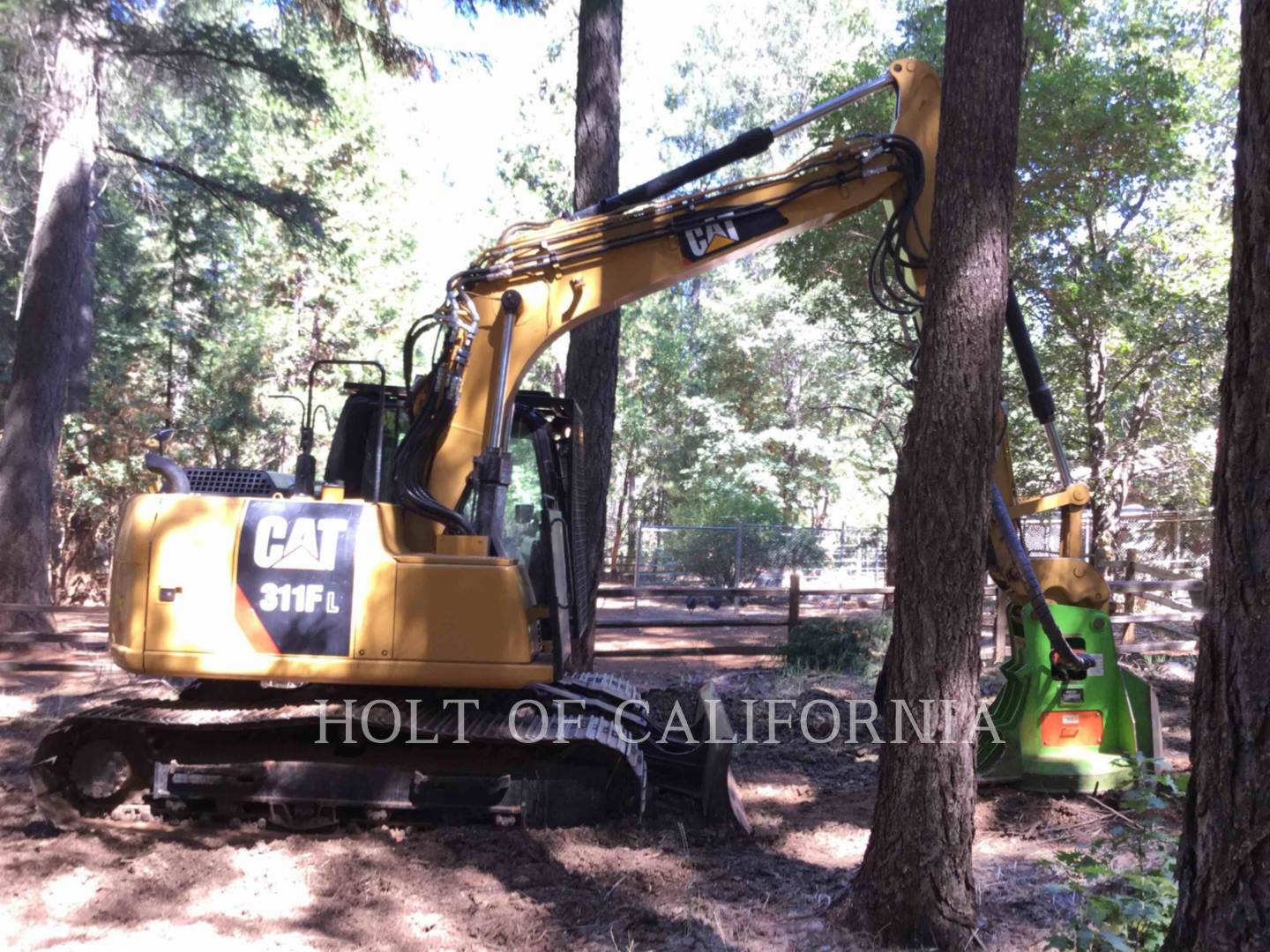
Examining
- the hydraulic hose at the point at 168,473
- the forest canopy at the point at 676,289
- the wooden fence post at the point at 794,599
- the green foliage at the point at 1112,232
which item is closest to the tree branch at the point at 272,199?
the forest canopy at the point at 676,289

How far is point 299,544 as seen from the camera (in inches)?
209

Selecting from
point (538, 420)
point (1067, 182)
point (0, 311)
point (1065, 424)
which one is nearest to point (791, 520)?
point (1065, 424)

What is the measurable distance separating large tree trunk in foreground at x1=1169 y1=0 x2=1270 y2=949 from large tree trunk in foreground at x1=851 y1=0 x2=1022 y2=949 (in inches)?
69.6

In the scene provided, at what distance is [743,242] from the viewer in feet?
19.6

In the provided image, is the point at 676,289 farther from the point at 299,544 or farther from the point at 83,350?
the point at 299,544

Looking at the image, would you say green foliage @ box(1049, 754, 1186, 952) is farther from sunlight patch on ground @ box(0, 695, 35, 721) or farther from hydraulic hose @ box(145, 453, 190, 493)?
sunlight patch on ground @ box(0, 695, 35, 721)

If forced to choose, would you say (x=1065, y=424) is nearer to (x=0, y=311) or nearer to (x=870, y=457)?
(x=870, y=457)

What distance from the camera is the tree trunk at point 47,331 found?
11711 mm

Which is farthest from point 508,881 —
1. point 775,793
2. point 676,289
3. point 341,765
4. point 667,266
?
point 676,289

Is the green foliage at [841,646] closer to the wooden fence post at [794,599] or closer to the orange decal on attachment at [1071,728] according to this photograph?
the wooden fence post at [794,599]

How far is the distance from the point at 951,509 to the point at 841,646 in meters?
7.44

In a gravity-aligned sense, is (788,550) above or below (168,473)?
below

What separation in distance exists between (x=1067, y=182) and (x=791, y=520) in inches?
623

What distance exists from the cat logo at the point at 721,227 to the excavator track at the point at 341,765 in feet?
8.86
